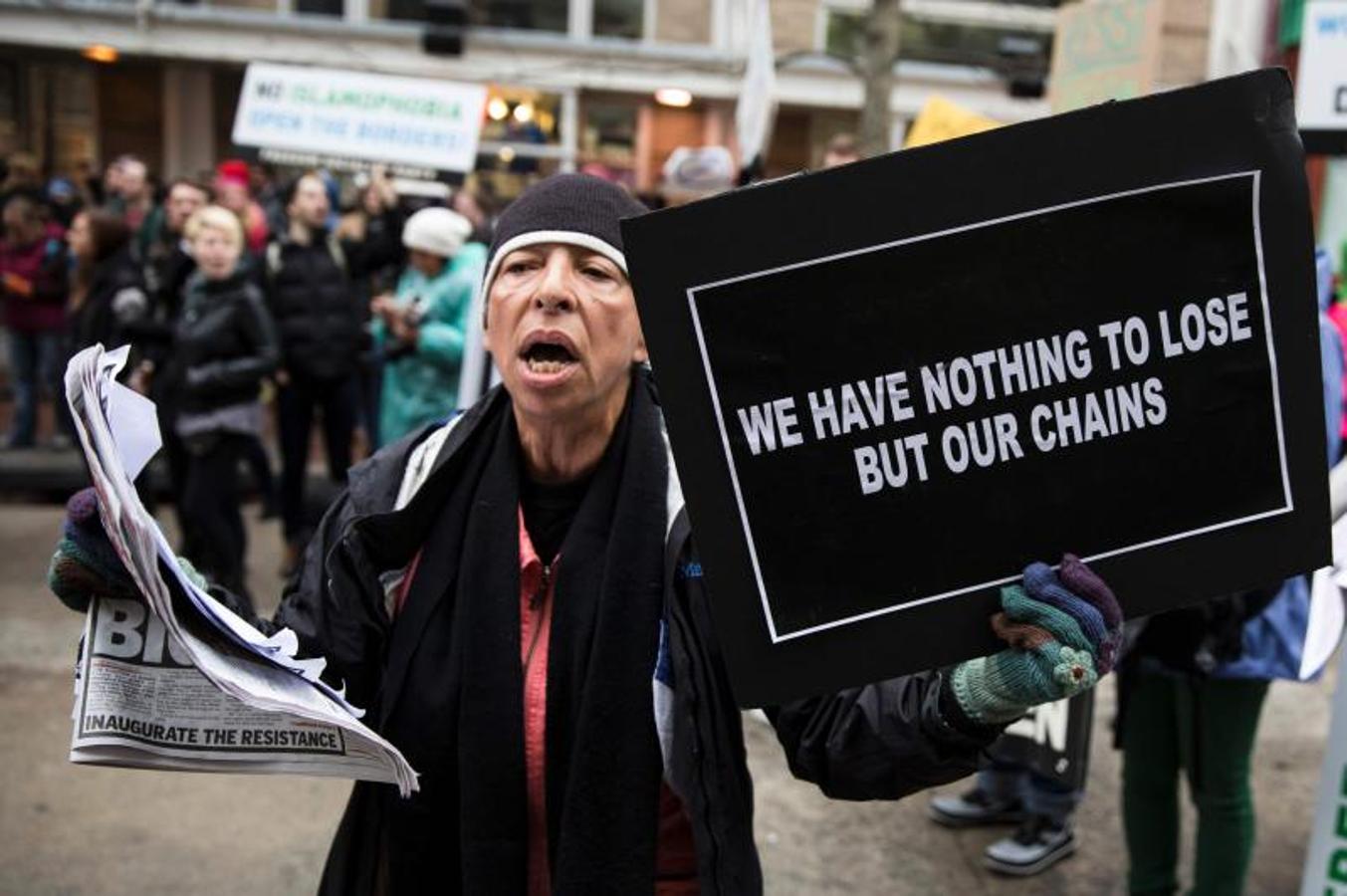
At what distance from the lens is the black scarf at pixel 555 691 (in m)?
1.76

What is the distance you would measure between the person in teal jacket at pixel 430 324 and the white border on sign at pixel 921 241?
387 centimetres

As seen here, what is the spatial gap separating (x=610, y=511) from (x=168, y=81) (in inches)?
622

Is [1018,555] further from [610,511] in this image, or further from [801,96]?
[801,96]

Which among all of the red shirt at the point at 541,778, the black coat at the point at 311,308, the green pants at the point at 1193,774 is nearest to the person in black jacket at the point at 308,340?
the black coat at the point at 311,308

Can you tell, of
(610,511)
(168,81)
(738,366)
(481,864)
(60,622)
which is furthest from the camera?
(168,81)

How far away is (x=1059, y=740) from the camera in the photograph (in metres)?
3.30

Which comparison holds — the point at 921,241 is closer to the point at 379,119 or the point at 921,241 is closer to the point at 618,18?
the point at 379,119

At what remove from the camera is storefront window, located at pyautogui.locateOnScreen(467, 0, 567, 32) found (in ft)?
53.7

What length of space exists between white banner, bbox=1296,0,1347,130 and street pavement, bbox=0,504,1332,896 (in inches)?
89.4

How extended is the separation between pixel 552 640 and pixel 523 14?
15.8 m

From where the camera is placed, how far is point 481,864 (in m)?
1.78

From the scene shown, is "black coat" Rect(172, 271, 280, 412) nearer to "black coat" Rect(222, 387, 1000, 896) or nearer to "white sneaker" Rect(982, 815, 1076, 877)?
"white sneaker" Rect(982, 815, 1076, 877)

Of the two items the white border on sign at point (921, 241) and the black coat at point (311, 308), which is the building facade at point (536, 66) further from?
the white border on sign at point (921, 241)

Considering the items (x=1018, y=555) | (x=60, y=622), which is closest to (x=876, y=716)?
(x=1018, y=555)
